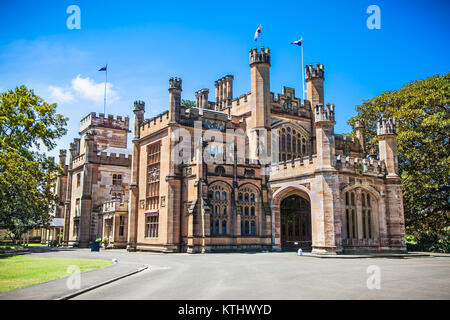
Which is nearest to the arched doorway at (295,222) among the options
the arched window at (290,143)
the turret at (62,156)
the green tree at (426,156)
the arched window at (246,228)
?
the arched window at (246,228)

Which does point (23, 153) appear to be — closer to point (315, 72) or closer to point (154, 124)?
point (154, 124)

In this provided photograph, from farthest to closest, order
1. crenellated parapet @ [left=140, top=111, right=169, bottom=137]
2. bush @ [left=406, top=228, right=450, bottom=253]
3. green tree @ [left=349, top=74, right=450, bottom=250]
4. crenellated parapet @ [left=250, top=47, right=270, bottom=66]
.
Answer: crenellated parapet @ [left=250, top=47, right=270, bottom=66] < crenellated parapet @ [left=140, top=111, right=169, bottom=137] < bush @ [left=406, top=228, right=450, bottom=253] < green tree @ [left=349, top=74, right=450, bottom=250]

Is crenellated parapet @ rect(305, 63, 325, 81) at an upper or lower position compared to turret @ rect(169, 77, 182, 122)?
upper

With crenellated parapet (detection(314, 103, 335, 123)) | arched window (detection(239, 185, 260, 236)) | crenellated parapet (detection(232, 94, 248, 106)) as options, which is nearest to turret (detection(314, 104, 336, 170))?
crenellated parapet (detection(314, 103, 335, 123))

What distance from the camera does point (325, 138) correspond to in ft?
87.0

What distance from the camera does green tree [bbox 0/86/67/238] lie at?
2570cm

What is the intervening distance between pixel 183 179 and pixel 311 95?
51.8ft

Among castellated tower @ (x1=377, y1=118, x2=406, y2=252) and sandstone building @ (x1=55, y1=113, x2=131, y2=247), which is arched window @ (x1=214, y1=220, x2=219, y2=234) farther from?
castellated tower @ (x1=377, y1=118, x2=406, y2=252)

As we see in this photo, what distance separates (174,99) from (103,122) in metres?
23.6

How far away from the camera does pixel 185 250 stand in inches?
1168

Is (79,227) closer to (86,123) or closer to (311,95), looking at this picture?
(86,123)

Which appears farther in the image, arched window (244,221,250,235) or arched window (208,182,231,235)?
arched window (244,221,250,235)

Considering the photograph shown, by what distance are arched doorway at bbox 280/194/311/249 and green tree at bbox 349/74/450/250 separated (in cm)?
839

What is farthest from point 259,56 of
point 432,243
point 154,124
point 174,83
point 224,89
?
point 432,243
